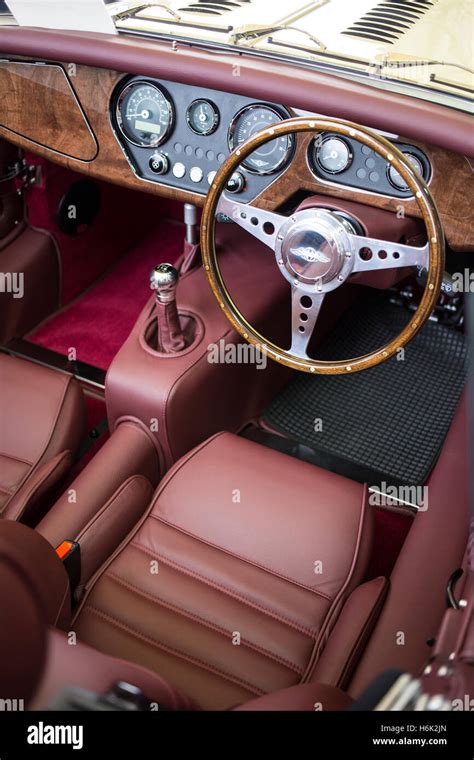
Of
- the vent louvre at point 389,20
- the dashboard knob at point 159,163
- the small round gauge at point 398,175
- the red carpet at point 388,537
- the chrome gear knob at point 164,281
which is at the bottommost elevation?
the red carpet at point 388,537

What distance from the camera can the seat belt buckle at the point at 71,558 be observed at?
1.23 metres

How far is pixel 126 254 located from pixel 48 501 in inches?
49.9

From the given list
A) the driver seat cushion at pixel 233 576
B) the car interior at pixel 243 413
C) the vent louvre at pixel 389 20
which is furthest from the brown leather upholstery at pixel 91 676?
the vent louvre at pixel 389 20

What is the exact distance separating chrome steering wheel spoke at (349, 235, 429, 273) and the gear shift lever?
0.39 metres

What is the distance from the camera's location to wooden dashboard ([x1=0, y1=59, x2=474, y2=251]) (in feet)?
4.58

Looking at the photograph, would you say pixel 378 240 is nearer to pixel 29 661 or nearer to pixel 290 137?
pixel 290 137

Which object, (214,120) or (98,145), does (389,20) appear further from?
(98,145)

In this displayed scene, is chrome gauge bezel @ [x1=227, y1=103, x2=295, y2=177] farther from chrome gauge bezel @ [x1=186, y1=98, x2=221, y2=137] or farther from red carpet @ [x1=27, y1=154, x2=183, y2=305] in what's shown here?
red carpet @ [x1=27, y1=154, x2=183, y2=305]

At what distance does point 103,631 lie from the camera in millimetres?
1211

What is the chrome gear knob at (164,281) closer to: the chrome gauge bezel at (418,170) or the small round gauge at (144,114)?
the small round gauge at (144,114)

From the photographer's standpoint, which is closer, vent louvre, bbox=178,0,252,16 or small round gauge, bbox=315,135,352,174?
small round gauge, bbox=315,135,352,174

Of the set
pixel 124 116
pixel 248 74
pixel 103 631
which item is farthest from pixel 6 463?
pixel 248 74

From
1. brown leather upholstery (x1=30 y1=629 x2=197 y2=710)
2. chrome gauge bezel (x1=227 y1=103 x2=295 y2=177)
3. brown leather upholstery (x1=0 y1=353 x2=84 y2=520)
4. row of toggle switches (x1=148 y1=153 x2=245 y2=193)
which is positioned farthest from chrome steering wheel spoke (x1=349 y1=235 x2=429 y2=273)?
brown leather upholstery (x1=30 y1=629 x2=197 y2=710)

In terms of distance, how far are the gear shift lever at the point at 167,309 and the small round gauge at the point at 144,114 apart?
1.01ft
